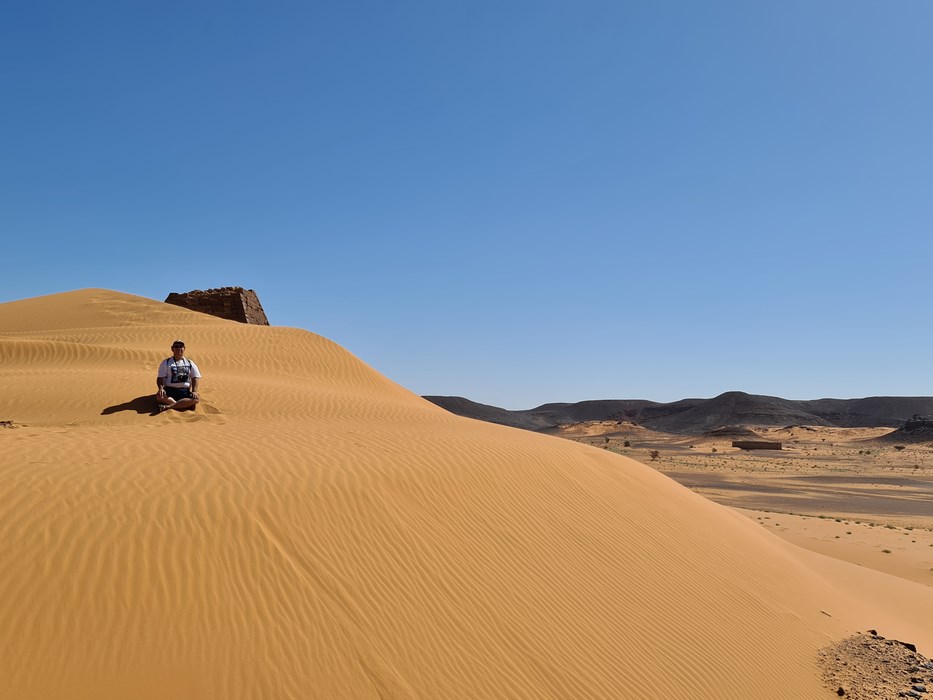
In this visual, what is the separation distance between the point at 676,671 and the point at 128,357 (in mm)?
14344

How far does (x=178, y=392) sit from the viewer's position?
1102 cm

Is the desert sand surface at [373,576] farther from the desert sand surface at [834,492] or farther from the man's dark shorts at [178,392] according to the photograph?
the desert sand surface at [834,492]

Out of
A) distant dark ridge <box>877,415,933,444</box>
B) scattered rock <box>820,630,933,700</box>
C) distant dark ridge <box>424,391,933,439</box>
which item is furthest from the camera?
distant dark ridge <box>424,391,933,439</box>

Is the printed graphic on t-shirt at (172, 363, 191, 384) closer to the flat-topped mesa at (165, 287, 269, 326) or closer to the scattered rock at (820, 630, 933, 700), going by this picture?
the scattered rock at (820, 630, 933, 700)

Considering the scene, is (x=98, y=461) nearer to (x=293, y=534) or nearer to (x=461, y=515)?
(x=293, y=534)

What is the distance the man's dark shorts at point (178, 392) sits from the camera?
35.9ft

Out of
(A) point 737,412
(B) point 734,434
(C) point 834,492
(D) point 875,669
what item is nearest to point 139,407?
(D) point 875,669

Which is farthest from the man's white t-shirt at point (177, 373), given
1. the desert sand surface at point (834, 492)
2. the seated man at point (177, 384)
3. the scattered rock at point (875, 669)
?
the desert sand surface at point (834, 492)

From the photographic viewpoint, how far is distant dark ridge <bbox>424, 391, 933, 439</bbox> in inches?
3893

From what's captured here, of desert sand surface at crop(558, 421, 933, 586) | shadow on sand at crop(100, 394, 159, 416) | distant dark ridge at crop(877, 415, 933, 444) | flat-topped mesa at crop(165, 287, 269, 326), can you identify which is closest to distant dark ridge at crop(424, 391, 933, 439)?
distant dark ridge at crop(877, 415, 933, 444)

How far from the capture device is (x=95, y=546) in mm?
5199

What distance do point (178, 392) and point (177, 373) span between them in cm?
35

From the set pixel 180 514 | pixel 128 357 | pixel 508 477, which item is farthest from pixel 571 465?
pixel 128 357

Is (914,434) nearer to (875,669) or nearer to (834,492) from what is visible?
(834,492)
